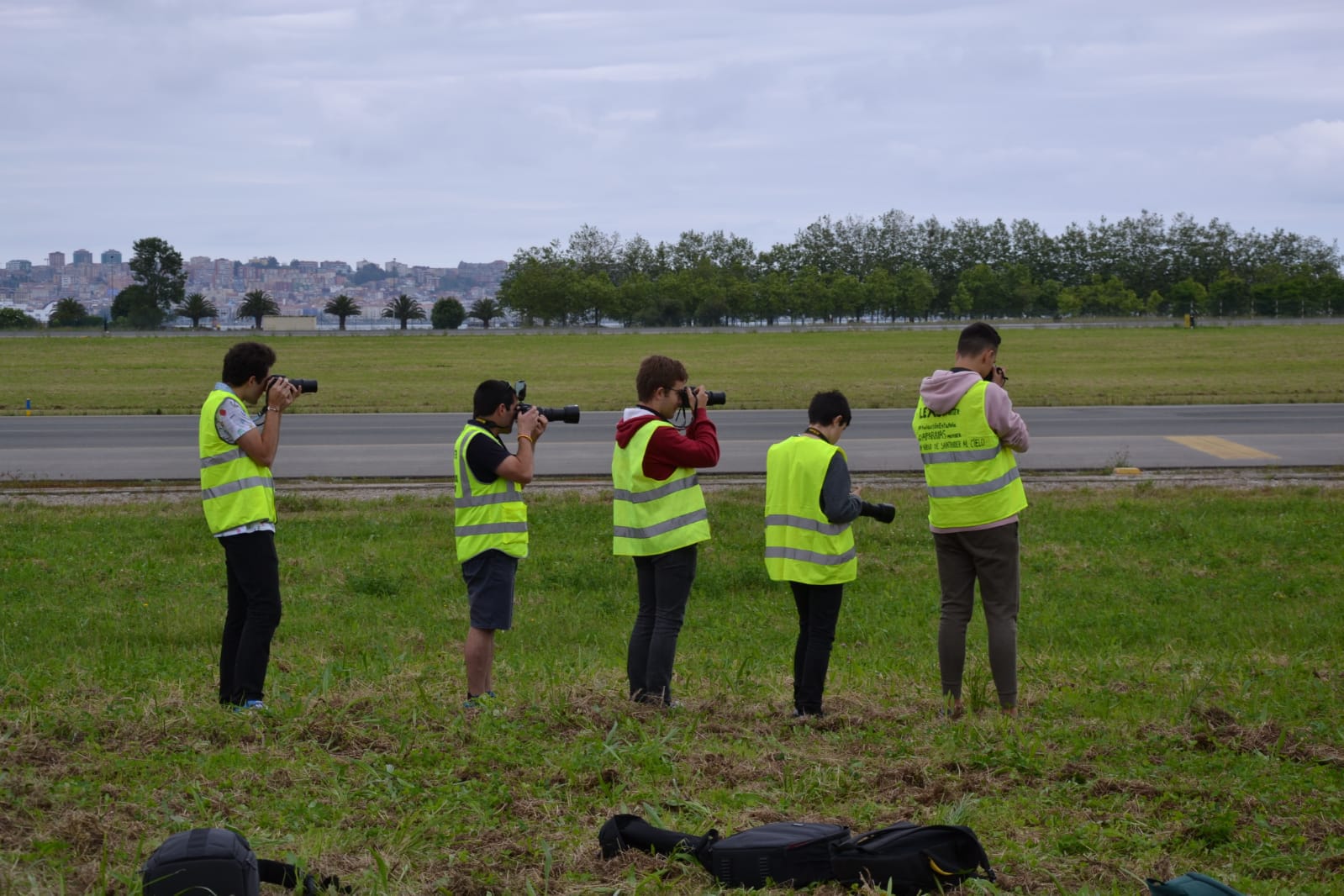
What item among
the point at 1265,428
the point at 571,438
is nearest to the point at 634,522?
the point at 571,438

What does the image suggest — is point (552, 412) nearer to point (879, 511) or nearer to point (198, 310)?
point (879, 511)

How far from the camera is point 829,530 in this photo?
21.3 ft

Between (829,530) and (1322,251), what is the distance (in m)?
150

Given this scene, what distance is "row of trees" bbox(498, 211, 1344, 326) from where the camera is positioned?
106250 millimetres

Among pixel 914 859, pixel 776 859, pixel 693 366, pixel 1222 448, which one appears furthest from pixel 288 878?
pixel 693 366

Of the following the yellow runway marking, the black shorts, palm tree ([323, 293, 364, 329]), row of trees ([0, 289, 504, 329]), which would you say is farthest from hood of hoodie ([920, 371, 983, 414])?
palm tree ([323, 293, 364, 329])

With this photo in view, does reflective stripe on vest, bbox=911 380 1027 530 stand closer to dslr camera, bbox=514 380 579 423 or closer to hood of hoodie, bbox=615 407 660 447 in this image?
hood of hoodie, bbox=615 407 660 447

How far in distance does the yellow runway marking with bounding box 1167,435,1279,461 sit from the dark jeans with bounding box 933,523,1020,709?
44.8 ft

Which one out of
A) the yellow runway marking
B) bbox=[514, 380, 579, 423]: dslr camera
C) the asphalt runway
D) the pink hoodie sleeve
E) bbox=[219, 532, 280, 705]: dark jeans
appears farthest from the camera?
the yellow runway marking

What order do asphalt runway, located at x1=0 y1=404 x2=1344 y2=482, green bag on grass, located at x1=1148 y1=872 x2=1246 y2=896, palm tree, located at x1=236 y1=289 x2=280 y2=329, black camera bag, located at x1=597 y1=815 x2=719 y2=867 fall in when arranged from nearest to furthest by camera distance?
1. green bag on grass, located at x1=1148 y1=872 x2=1246 y2=896
2. black camera bag, located at x1=597 y1=815 x2=719 y2=867
3. asphalt runway, located at x1=0 y1=404 x2=1344 y2=482
4. palm tree, located at x1=236 y1=289 x2=280 y2=329

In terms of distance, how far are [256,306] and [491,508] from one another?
3782 inches

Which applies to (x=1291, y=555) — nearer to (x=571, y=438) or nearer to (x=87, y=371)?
(x=571, y=438)

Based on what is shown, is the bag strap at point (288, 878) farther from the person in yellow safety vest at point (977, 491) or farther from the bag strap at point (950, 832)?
the person in yellow safety vest at point (977, 491)

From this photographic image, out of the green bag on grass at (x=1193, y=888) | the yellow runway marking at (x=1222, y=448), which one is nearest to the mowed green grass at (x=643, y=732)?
the green bag on grass at (x=1193, y=888)
